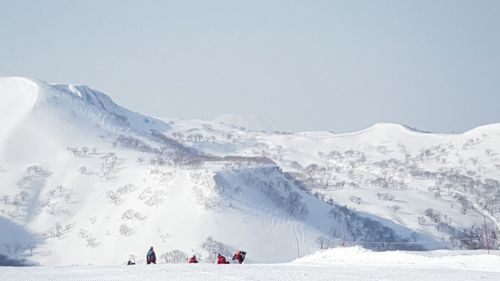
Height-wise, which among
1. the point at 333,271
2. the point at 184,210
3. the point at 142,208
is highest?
the point at 142,208

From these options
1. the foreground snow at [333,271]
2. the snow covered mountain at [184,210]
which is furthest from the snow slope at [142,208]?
the foreground snow at [333,271]

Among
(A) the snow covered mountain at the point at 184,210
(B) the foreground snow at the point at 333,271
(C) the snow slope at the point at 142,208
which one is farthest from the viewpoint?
(A) the snow covered mountain at the point at 184,210

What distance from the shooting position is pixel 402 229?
140875 millimetres

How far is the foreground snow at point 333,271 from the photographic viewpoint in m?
28.5

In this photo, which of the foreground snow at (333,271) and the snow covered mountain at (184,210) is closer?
the foreground snow at (333,271)

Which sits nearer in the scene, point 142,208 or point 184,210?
point 184,210

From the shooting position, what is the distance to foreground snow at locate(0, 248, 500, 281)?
1121 inches

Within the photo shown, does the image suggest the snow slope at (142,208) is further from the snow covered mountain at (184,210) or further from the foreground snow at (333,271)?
the foreground snow at (333,271)

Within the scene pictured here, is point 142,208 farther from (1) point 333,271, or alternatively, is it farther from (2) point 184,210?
(1) point 333,271

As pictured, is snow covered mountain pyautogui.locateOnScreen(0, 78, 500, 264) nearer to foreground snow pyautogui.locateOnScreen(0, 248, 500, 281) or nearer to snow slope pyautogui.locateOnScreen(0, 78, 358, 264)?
snow slope pyautogui.locateOnScreen(0, 78, 358, 264)

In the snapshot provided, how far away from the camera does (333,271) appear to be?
101 ft

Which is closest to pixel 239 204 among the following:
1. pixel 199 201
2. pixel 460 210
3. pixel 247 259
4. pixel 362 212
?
pixel 199 201

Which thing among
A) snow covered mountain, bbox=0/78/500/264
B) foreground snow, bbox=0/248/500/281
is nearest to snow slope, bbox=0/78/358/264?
snow covered mountain, bbox=0/78/500/264

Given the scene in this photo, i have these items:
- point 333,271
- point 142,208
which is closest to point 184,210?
point 142,208
